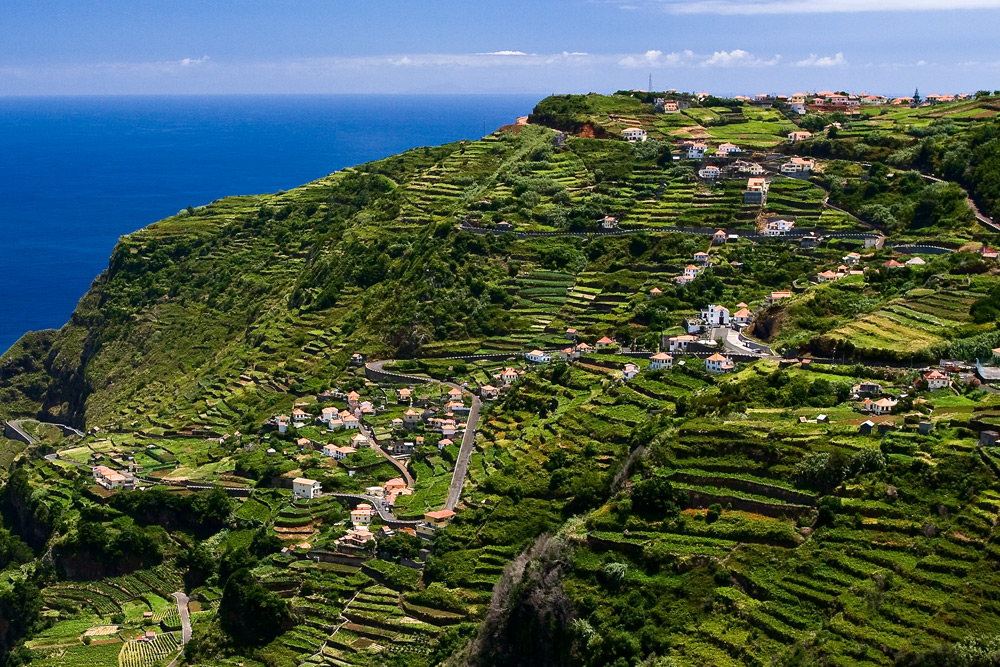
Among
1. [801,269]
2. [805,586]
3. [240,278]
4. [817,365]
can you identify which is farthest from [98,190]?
[805,586]

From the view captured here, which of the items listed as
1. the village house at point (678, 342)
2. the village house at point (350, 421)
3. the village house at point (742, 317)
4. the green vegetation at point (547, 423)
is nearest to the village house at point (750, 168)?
the green vegetation at point (547, 423)

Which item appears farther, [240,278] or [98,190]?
[98,190]

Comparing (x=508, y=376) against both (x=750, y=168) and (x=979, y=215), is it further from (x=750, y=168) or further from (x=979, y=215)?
(x=979, y=215)

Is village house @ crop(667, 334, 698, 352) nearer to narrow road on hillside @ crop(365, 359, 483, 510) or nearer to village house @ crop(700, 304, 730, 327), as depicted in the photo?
village house @ crop(700, 304, 730, 327)

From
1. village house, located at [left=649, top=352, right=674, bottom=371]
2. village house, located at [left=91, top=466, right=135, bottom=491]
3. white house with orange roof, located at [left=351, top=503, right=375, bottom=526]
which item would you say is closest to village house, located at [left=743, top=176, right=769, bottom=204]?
village house, located at [left=649, top=352, right=674, bottom=371]

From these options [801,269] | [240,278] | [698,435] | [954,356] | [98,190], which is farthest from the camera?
[98,190]

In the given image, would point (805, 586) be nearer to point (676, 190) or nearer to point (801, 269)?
point (801, 269)

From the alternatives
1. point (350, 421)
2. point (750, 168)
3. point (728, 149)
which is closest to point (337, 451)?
point (350, 421)
